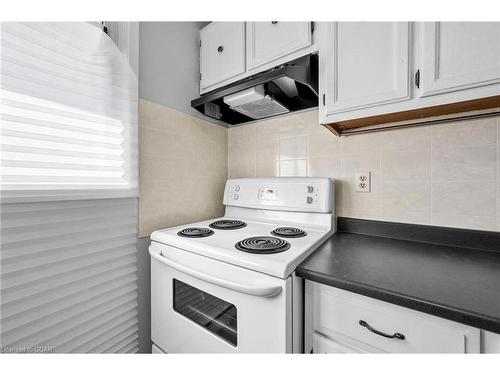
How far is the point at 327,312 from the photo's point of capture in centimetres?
72

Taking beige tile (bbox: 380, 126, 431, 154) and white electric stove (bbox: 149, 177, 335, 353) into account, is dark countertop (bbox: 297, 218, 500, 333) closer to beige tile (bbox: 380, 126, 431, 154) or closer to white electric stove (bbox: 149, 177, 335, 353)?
white electric stove (bbox: 149, 177, 335, 353)

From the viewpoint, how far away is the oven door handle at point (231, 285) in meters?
0.70

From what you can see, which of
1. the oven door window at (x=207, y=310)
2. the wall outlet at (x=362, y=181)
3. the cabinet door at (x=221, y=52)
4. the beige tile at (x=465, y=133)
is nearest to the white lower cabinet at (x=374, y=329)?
the oven door window at (x=207, y=310)

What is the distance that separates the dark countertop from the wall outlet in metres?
0.18

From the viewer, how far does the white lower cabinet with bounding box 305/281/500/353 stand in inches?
21.1

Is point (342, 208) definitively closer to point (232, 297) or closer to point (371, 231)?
point (371, 231)

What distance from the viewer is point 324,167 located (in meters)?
1.34

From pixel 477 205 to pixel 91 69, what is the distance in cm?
184

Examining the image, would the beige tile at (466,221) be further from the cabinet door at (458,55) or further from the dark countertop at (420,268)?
the cabinet door at (458,55)

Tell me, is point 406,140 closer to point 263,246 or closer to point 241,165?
point 263,246

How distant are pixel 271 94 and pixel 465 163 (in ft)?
3.19

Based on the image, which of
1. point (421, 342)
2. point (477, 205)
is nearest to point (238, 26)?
point (477, 205)

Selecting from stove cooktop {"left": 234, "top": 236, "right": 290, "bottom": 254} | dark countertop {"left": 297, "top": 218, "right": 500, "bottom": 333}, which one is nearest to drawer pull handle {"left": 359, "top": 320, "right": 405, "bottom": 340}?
dark countertop {"left": 297, "top": 218, "right": 500, "bottom": 333}

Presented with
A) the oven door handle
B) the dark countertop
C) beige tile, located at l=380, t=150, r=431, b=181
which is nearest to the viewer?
the dark countertop
